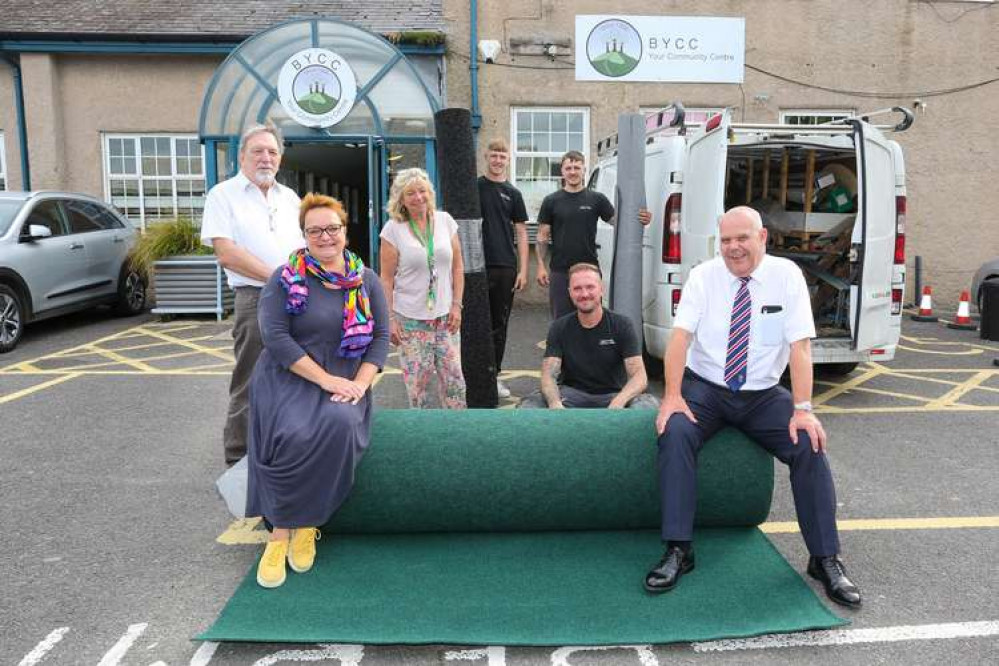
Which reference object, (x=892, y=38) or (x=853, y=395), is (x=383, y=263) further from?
(x=892, y=38)

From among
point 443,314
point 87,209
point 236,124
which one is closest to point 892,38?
point 236,124

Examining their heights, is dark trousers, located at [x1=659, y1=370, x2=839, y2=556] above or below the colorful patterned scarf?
below

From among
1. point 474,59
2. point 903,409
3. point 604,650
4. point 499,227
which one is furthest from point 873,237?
point 474,59

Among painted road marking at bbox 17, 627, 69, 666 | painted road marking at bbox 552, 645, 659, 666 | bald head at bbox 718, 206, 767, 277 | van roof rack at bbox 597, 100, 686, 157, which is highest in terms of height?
van roof rack at bbox 597, 100, 686, 157

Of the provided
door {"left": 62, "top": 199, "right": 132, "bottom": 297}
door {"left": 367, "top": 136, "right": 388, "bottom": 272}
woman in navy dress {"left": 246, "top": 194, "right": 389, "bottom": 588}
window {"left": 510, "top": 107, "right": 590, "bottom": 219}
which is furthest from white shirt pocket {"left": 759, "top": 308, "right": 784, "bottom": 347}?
window {"left": 510, "top": 107, "right": 590, "bottom": 219}

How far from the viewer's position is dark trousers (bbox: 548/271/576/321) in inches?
254

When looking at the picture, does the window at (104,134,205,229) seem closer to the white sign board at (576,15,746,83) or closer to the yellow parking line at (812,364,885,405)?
the white sign board at (576,15,746,83)

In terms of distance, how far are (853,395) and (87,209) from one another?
9541mm

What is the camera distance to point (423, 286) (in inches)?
193

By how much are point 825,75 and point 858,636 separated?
1177 cm

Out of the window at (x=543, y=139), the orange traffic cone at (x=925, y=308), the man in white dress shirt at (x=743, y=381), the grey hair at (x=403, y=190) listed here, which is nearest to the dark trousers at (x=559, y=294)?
the grey hair at (x=403, y=190)

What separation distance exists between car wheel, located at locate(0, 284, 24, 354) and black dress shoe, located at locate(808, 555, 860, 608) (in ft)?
28.3

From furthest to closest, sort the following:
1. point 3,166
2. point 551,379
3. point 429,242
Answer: point 3,166 → point 429,242 → point 551,379

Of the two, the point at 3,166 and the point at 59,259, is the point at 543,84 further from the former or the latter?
the point at 3,166
